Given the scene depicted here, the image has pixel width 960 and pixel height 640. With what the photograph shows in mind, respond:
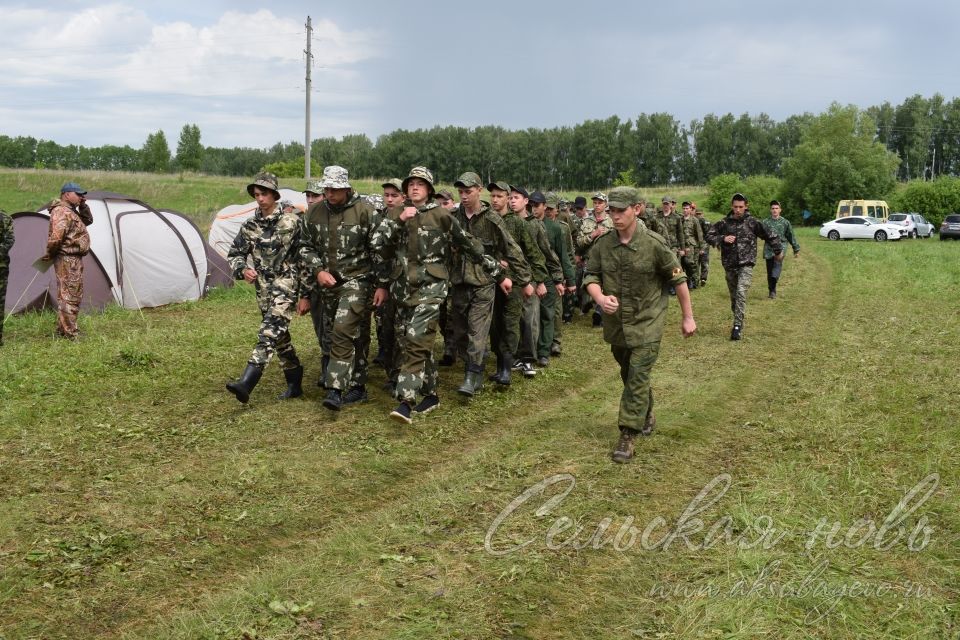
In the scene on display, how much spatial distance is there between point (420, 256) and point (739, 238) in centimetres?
630

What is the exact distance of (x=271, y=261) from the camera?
7.11m

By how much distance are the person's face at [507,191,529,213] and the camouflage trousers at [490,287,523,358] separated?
38.0 inches

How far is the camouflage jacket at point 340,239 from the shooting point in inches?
276

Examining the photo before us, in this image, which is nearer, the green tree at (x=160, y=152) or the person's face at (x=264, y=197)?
the person's face at (x=264, y=197)

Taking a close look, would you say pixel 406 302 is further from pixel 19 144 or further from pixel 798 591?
pixel 19 144

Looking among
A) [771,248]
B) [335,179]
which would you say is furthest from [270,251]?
[771,248]

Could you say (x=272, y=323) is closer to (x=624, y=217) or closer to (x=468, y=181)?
(x=468, y=181)

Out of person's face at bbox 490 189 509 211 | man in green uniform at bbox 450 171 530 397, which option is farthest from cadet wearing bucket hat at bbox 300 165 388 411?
person's face at bbox 490 189 509 211

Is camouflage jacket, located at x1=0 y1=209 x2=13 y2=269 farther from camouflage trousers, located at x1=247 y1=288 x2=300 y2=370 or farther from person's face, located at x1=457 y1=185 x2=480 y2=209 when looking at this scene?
person's face, located at x1=457 y1=185 x2=480 y2=209

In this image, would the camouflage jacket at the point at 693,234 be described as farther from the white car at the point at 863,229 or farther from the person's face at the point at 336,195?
the white car at the point at 863,229

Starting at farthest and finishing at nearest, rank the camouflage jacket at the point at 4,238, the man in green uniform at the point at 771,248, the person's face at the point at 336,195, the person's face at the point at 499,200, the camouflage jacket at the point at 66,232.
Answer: the man in green uniform at the point at 771,248 < the camouflage jacket at the point at 66,232 < the camouflage jacket at the point at 4,238 < the person's face at the point at 499,200 < the person's face at the point at 336,195

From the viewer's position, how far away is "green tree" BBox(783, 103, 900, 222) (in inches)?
2367

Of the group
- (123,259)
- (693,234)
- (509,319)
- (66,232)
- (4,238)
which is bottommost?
(509,319)

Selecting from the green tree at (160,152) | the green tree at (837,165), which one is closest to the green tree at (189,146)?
the green tree at (160,152)
